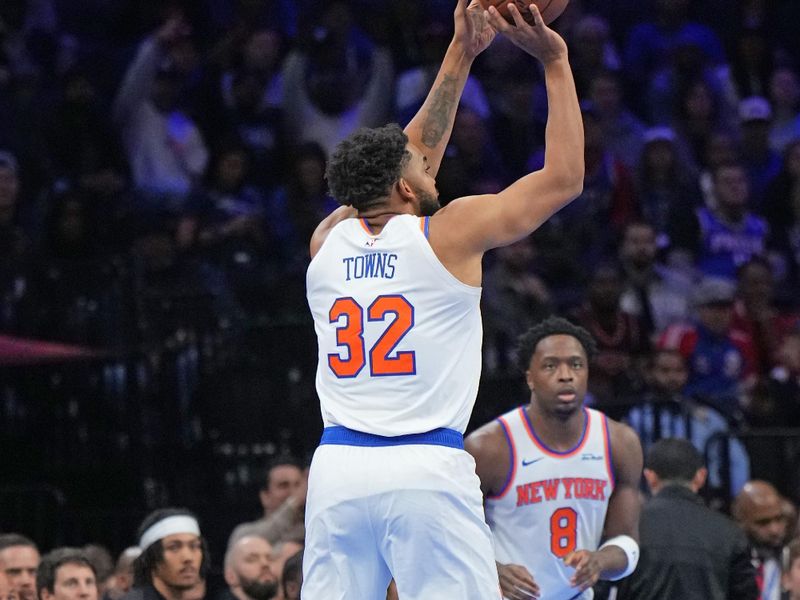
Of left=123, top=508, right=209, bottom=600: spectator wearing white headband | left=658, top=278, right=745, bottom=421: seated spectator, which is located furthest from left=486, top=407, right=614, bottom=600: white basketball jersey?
left=658, top=278, right=745, bottom=421: seated spectator

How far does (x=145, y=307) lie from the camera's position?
1084 cm

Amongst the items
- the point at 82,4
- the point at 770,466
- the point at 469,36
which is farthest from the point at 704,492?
the point at 82,4

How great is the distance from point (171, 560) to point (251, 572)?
29.4 inches

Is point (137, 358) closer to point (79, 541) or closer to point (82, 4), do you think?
point (79, 541)

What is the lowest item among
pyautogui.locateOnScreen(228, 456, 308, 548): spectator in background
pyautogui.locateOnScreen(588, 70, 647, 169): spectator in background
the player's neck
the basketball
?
pyautogui.locateOnScreen(228, 456, 308, 548): spectator in background

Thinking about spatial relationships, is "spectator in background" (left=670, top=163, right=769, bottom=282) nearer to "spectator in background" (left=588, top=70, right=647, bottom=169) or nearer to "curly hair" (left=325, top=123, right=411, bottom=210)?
"spectator in background" (left=588, top=70, right=647, bottom=169)

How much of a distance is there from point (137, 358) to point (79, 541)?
1.25 m

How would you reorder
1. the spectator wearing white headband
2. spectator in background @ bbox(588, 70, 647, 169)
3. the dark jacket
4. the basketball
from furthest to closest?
spectator in background @ bbox(588, 70, 647, 169), the spectator wearing white headband, the dark jacket, the basketball

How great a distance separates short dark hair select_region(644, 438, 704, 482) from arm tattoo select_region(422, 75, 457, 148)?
229cm

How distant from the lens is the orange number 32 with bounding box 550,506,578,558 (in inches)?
280

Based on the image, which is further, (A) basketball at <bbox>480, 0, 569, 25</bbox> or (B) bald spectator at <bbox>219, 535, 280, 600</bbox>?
(B) bald spectator at <bbox>219, 535, 280, 600</bbox>

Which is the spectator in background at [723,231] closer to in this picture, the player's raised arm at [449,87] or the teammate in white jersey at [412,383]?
the player's raised arm at [449,87]

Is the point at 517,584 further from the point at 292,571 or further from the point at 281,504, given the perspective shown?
the point at 281,504

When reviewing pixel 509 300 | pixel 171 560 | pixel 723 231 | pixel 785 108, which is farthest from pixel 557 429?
pixel 785 108
